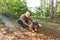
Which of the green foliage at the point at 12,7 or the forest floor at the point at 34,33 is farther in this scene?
the green foliage at the point at 12,7

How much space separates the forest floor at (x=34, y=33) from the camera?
7.43 ft

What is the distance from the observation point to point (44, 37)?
2273 mm

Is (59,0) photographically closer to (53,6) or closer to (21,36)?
(53,6)

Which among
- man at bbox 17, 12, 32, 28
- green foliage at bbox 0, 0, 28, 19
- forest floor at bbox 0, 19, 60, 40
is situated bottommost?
forest floor at bbox 0, 19, 60, 40

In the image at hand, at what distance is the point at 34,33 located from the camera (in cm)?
229

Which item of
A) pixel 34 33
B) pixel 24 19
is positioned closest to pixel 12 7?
pixel 24 19

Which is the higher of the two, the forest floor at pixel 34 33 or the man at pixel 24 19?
the man at pixel 24 19

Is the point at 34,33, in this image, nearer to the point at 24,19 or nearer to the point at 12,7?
the point at 24,19

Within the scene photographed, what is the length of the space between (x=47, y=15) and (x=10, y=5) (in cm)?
53

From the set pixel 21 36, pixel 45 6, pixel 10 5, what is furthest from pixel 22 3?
pixel 21 36

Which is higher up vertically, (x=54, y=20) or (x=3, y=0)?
(x=3, y=0)

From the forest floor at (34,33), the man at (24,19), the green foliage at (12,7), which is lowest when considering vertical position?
the forest floor at (34,33)

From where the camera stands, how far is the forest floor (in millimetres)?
2264

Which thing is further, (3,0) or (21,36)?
(3,0)
